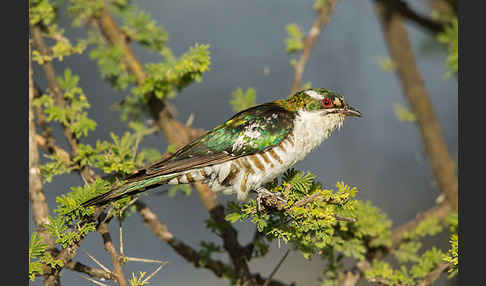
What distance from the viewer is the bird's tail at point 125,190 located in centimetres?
277

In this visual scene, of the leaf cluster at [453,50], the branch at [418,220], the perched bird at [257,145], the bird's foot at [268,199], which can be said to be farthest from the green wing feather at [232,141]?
the leaf cluster at [453,50]

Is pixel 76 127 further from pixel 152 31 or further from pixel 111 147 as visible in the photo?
pixel 152 31

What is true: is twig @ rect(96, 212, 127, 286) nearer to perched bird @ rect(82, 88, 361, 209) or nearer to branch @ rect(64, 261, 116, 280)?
branch @ rect(64, 261, 116, 280)

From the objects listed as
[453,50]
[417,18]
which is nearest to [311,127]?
[453,50]

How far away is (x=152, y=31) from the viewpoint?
14.1 ft

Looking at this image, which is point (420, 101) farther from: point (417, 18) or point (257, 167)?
point (257, 167)

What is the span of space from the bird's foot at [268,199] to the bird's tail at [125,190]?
605mm

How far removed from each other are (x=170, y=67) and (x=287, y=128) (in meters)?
1.07

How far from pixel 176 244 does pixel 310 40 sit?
80.5 inches

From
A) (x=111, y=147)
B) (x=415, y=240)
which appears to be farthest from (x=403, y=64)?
(x=111, y=147)

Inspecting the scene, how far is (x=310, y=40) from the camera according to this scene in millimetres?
4074

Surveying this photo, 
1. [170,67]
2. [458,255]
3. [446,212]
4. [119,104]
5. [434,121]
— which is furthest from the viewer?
[434,121]

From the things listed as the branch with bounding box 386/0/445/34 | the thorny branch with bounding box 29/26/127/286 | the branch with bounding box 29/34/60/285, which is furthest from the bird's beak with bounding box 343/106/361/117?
the branch with bounding box 386/0/445/34

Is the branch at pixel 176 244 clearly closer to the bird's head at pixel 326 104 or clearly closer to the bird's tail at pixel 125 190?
the bird's tail at pixel 125 190
